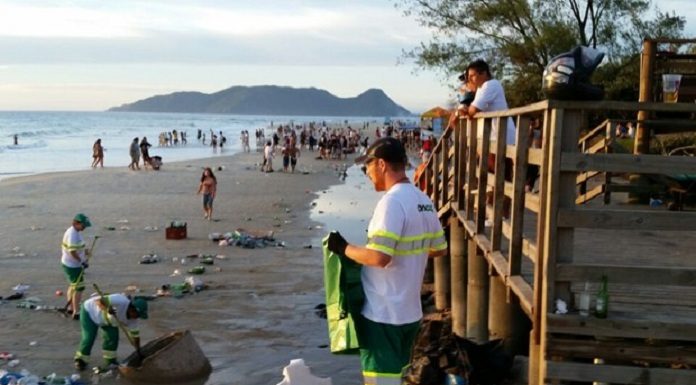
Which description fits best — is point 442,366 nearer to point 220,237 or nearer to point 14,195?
point 220,237

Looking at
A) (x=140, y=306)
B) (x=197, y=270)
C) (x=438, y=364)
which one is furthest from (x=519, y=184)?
(x=197, y=270)

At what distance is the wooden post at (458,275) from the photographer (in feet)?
30.2

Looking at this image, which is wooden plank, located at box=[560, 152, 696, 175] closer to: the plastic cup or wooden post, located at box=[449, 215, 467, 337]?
the plastic cup

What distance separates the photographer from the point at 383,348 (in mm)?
4504

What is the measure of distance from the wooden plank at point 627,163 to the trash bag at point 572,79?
37 cm

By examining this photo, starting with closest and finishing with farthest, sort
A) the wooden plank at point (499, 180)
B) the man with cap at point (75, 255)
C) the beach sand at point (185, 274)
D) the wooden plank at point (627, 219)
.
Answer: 1. the wooden plank at point (627, 219)
2. the wooden plank at point (499, 180)
3. the beach sand at point (185, 274)
4. the man with cap at point (75, 255)

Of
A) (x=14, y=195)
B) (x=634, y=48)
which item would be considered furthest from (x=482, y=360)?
(x=634, y=48)

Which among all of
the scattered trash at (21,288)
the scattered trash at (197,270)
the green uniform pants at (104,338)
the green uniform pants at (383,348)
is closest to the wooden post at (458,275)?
the green uniform pants at (104,338)

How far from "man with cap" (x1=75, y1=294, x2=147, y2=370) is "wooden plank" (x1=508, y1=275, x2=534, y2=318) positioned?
435 centimetres

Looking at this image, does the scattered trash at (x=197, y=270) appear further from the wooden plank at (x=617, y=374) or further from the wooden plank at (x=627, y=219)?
the wooden plank at (x=627, y=219)

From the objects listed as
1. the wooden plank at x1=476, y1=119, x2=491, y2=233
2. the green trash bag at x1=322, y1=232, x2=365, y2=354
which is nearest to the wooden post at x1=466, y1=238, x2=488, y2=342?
the wooden plank at x1=476, y1=119, x2=491, y2=233

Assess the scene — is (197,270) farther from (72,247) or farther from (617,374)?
(617,374)

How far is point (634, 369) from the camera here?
4594mm

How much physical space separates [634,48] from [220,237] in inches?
763
